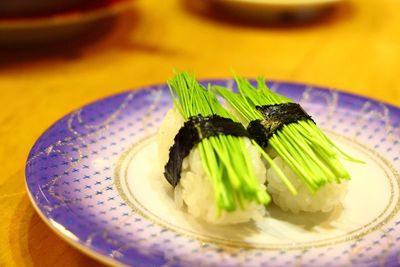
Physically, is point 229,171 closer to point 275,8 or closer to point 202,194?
point 202,194

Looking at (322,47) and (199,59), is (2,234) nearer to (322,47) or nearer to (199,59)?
→ (199,59)

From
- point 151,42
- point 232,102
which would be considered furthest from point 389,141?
point 151,42

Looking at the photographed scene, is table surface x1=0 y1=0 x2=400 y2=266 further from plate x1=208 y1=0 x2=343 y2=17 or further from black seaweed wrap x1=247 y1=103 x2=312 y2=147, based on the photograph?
black seaweed wrap x1=247 y1=103 x2=312 y2=147

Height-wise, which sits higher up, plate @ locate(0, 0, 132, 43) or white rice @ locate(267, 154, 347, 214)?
plate @ locate(0, 0, 132, 43)

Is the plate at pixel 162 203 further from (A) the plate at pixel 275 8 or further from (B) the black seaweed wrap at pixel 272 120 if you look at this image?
(A) the plate at pixel 275 8

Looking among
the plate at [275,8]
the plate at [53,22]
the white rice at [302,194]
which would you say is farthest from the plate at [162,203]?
the plate at [275,8]

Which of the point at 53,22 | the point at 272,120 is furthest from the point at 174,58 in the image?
the point at 272,120

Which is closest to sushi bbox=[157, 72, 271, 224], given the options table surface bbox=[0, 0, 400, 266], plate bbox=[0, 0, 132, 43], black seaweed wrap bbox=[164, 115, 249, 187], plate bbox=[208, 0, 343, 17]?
black seaweed wrap bbox=[164, 115, 249, 187]
